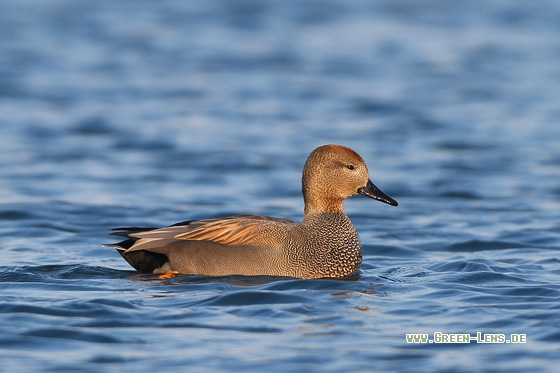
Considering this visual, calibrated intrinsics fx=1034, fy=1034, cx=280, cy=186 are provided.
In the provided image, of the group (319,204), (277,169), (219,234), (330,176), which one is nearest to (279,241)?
(219,234)

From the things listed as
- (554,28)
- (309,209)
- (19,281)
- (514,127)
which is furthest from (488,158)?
(554,28)

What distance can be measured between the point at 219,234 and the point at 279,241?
0.51 meters

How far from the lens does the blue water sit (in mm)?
7172

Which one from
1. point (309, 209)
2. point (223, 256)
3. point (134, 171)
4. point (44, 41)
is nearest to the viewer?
point (223, 256)

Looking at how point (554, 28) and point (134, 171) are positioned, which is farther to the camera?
point (554, 28)

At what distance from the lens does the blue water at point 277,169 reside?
23.5 feet

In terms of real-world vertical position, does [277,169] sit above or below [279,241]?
above

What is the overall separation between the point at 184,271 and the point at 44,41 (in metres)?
17.2

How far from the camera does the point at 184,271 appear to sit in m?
8.62

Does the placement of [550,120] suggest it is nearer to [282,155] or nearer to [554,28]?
[282,155]

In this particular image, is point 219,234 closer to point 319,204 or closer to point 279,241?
point 279,241

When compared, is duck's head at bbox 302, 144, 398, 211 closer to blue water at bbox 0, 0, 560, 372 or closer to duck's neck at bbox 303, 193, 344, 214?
duck's neck at bbox 303, 193, 344, 214

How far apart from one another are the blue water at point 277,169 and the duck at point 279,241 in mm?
186

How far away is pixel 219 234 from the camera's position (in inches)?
341
